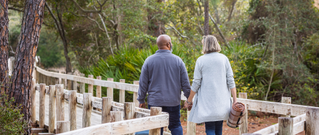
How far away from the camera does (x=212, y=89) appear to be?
305 centimetres

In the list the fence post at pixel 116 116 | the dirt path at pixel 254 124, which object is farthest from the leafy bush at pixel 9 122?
the dirt path at pixel 254 124

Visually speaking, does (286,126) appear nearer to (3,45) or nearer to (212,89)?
(212,89)

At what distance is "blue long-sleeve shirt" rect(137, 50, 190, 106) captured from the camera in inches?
127

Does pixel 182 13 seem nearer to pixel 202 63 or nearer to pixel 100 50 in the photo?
pixel 100 50

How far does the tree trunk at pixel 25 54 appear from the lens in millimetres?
4340

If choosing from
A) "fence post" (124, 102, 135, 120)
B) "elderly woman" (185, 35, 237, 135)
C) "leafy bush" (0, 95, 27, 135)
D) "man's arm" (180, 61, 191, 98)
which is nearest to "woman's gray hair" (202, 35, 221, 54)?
"elderly woman" (185, 35, 237, 135)

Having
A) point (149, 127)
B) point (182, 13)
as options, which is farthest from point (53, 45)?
point (149, 127)

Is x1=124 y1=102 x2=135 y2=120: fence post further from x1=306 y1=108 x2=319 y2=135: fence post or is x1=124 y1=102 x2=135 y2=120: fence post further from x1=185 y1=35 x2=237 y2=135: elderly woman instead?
x1=306 y1=108 x2=319 y2=135: fence post

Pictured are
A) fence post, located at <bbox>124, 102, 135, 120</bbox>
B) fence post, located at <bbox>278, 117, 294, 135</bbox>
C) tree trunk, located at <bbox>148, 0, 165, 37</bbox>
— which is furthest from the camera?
tree trunk, located at <bbox>148, 0, 165, 37</bbox>

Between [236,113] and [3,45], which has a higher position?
[3,45]

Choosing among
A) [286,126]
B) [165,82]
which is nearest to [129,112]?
[165,82]

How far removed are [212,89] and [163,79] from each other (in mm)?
600

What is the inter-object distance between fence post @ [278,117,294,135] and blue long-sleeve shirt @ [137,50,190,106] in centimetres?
131

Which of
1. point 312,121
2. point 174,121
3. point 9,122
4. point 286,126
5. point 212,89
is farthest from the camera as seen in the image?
point 9,122
